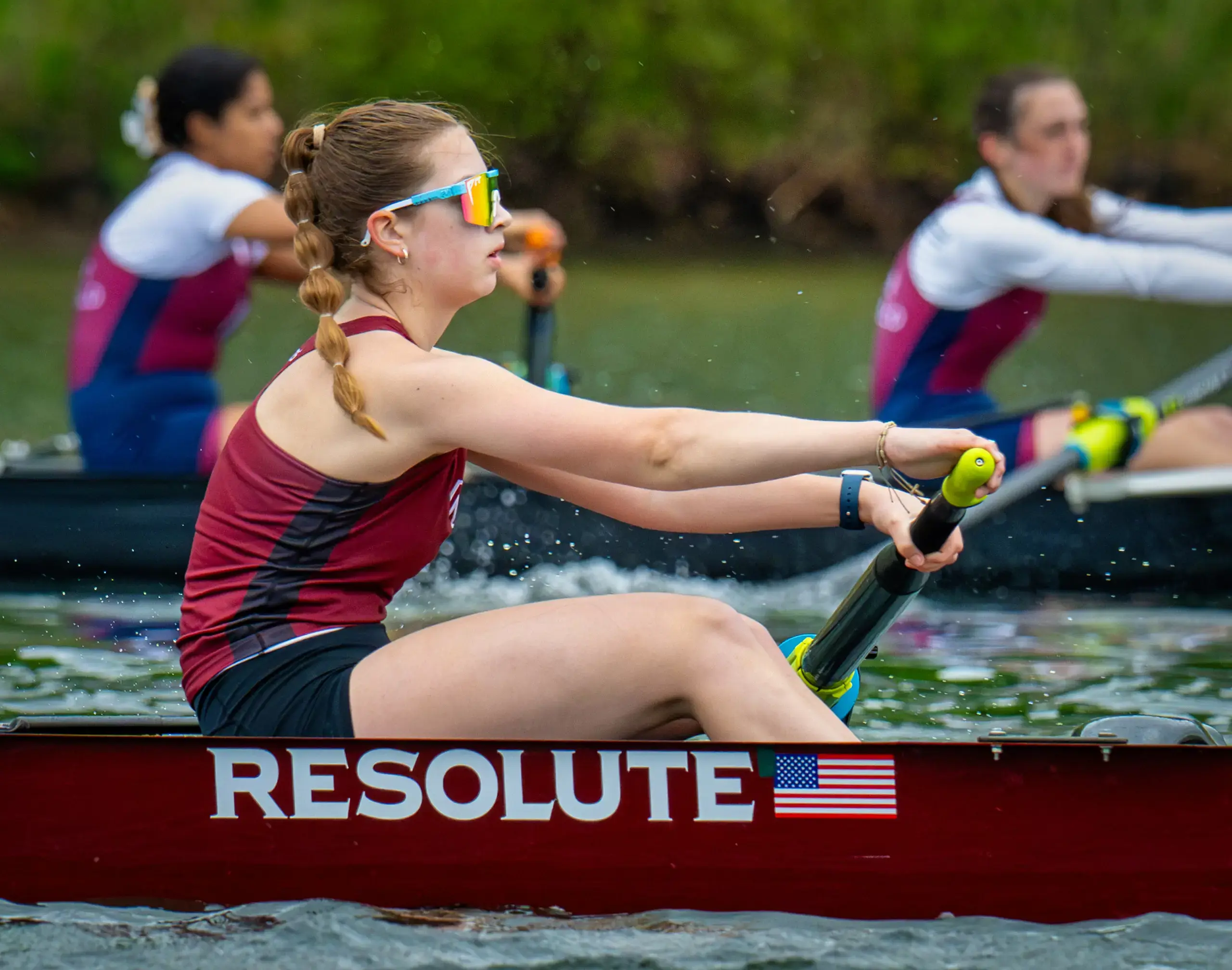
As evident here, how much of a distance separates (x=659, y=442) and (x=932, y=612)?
3.15 m

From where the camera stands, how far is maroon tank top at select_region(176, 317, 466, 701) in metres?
2.59

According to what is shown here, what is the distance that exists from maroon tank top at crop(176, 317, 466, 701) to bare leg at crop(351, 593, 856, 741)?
13 centimetres

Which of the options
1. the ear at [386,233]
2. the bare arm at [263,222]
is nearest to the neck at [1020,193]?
the bare arm at [263,222]

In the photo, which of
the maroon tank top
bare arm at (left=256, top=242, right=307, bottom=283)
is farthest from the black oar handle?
bare arm at (left=256, top=242, right=307, bottom=283)

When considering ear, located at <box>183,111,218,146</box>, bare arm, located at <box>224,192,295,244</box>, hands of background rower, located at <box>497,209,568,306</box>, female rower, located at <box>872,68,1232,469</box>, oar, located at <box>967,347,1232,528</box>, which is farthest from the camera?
hands of background rower, located at <box>497,209,568,306</box>

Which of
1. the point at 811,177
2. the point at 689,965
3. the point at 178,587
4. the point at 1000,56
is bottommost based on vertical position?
the point at 689,965

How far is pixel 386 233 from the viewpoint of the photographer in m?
2.62

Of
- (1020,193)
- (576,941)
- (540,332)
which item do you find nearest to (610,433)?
(576,941)

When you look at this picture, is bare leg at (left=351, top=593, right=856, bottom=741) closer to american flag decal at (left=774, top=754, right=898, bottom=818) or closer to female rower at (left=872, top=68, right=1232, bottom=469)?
american flag decal at (left=774, top=754, right=898, bottom=818)

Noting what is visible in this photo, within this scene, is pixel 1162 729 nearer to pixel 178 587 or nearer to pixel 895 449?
pixel 895 449

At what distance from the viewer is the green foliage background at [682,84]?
20.7m

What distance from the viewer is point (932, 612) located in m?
5.52

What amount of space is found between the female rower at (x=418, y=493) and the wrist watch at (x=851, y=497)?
0.30ft

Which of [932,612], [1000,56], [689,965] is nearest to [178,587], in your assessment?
[932,612]
